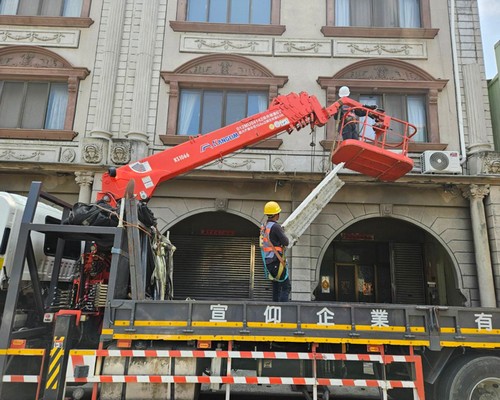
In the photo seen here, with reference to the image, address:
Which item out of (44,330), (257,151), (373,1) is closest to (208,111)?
(257,151)

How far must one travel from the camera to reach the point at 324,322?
16.8 feet

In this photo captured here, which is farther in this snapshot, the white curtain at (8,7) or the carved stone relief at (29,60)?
the white curtain at (8,7)

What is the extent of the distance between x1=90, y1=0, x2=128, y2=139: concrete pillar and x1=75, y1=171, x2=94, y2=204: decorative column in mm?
1112

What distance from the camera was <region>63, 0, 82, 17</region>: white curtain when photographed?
479 inches

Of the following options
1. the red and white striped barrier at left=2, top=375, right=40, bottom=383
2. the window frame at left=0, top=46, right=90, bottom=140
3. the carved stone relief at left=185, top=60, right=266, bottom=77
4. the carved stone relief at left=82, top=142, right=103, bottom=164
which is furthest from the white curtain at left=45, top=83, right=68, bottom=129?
the red and white striped barrier at left=2, top=375, right=40, bottom=383

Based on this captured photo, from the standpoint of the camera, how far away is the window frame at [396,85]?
11383 millimetres

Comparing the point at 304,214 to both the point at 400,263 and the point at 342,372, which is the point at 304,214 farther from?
the point at 400,263

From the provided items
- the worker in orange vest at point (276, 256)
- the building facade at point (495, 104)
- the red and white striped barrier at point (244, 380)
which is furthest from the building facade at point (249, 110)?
the red and white striped barrier at point (244, 380)

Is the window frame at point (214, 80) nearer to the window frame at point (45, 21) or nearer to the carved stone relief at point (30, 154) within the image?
the window frame at point (45, 21)

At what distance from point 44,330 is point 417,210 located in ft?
31.0

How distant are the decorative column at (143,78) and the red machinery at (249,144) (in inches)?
162

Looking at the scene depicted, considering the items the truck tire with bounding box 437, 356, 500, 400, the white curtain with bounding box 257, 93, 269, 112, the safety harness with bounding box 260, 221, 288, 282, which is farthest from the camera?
the white curtain with bounding box 257, 93, 269, 112

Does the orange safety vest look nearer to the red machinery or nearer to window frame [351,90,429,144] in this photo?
the red machinery

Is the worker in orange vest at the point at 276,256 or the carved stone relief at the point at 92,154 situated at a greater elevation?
the carved stone relief at the point at 92,154
